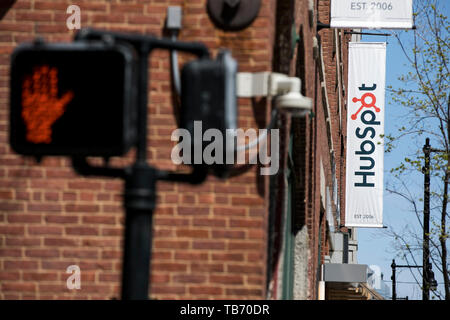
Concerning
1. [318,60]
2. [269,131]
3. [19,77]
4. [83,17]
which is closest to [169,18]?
[83,17]

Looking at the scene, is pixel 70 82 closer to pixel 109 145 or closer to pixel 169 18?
pixel 109 145

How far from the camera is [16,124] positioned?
156 inches

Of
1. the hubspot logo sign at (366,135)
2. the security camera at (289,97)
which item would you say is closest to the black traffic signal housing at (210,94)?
the security camera at (289,97)

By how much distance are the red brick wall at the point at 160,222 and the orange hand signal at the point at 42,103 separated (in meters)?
3.00

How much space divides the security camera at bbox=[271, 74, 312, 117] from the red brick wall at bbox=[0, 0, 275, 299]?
0.76ft

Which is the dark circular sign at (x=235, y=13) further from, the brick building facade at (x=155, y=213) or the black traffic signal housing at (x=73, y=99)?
the black traffic signal housing at (x=73, y=99)

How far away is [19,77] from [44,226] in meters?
3.14

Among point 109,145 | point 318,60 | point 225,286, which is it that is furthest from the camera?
point 318,60

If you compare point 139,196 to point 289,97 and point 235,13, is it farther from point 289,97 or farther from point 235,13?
point 235,13

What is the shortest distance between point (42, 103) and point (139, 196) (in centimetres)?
60

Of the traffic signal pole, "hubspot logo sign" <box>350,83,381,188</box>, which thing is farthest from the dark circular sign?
"hubspot logo sign" <box>350,83,381,188</box>

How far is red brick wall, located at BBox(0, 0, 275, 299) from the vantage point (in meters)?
6.86

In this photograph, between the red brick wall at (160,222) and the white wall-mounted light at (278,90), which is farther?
the red brick wall at (160,222)

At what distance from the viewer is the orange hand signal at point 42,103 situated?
392 cm
